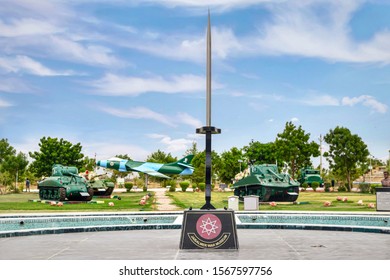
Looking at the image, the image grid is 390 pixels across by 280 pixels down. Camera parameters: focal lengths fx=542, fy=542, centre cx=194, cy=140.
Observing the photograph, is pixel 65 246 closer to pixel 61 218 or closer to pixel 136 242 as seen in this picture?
pixel 136 242

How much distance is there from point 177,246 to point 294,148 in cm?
6856

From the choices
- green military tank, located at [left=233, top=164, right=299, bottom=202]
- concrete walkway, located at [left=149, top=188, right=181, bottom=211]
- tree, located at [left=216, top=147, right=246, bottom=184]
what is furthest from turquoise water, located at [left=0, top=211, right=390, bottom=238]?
tree, located at [left=216, top=147, right=246, bottom=184]

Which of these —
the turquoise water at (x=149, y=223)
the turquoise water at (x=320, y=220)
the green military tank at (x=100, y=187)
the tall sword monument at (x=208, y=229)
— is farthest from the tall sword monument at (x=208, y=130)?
the green military tank at (x=100, y=187)

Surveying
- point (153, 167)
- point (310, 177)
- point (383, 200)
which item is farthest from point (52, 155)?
point (383, 200)

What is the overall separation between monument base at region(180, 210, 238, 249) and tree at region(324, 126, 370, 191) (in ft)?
215

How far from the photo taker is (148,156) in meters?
103

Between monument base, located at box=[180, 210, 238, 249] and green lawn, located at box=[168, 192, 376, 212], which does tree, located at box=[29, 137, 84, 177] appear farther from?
monument base, located at box=[180, 210, 238, 249]

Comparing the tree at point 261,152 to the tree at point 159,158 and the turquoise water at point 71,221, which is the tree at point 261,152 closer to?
the tree at point 159,158

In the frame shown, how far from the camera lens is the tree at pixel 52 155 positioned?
7194cm

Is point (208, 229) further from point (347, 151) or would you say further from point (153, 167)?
point (347, 151)

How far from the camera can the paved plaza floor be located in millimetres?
12188

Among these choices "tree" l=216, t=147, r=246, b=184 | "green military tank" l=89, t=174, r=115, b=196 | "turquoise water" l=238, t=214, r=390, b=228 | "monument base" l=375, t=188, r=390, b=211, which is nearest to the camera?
"turquoise water" l=238, t=214, r=390, b=228

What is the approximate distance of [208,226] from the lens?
1285 cm
